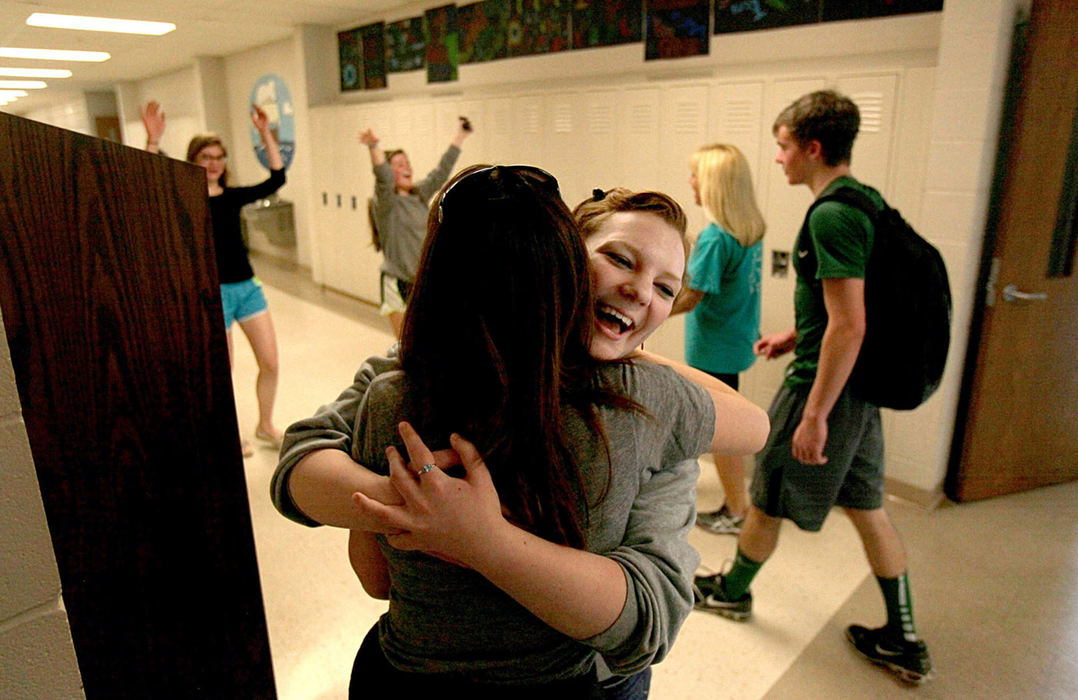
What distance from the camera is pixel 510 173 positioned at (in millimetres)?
664

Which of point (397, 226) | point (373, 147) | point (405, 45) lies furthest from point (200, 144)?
point (405, 45)

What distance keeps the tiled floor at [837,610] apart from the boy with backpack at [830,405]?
19cm

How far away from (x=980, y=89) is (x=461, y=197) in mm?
2483

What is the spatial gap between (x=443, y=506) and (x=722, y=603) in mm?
1774

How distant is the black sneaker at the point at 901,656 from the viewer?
1.84m

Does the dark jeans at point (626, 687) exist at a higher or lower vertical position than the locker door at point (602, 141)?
lower

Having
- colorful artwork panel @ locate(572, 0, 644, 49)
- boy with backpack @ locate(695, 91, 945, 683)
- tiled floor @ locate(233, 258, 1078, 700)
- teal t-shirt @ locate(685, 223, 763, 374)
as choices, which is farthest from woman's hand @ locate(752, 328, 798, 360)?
colorful artwork panel @ locate(572, 0, 644, 49)

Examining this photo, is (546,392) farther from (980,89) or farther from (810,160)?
(980,89)

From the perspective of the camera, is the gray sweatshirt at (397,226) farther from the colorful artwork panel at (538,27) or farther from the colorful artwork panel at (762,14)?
the colorful artwork panel at (762,14)

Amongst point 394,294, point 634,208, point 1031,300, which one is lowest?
point 394,294

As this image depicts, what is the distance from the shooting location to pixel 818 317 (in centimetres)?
177

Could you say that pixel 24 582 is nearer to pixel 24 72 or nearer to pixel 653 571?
pixel 653 571

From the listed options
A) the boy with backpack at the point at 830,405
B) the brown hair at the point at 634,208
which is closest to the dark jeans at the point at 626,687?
the brown hair at the point at 634,208

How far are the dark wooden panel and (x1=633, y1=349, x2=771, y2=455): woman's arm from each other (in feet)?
2.14
